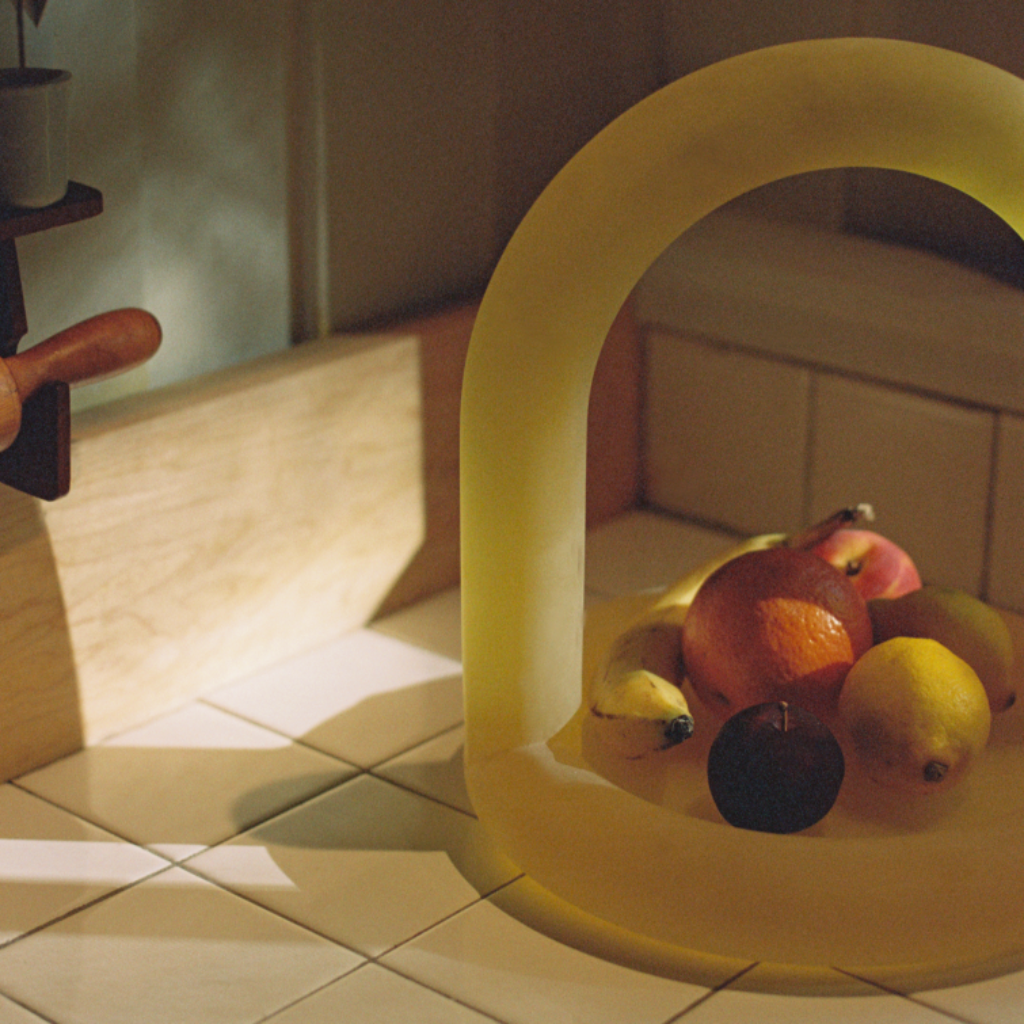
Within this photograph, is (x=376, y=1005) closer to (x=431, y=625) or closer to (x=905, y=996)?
(x=905, y=996)

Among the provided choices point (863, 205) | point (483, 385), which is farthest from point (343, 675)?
point (863, 205)

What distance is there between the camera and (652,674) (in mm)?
971

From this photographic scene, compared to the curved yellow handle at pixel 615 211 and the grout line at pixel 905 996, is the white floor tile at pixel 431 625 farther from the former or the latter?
the grout line at pixel 905 996

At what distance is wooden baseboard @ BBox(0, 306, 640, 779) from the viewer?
1.06 m

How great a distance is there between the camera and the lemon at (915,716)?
2.90 feet

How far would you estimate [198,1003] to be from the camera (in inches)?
32.9

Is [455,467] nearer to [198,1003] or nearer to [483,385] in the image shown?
[483,385]

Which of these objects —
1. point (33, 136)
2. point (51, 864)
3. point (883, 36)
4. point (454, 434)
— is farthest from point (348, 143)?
point (51, 864)

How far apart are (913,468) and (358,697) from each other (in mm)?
483

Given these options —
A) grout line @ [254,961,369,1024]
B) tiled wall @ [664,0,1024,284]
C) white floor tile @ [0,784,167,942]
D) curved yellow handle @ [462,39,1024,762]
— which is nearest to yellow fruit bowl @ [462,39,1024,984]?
curved yellow handle @ [462,39,1024,762]

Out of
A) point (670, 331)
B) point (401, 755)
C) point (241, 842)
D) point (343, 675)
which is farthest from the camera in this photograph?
point (670, 331)

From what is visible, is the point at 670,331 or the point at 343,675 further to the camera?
the point at 670,331

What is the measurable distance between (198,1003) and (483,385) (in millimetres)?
352

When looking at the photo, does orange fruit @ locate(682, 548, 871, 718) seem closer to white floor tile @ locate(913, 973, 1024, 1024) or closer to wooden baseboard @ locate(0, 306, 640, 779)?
white floor tile @ locate(913, 973, 1024, 1024)
